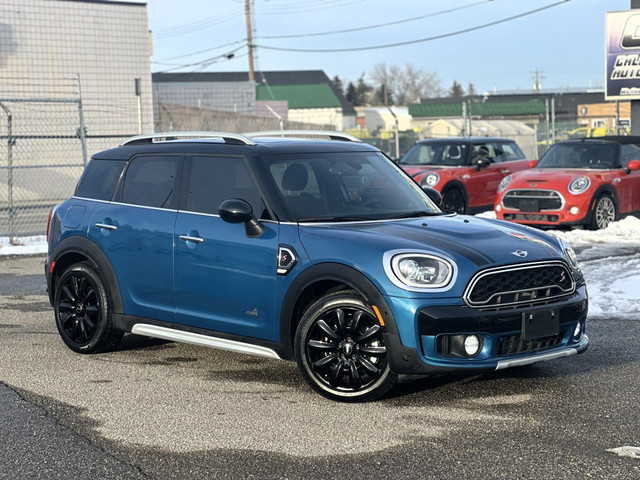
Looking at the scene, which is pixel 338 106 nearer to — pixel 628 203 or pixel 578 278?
pixel 628 203

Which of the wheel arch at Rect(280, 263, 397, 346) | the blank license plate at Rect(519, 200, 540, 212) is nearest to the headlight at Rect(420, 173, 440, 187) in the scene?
the blank license plate at Rect(519, 200, 540, 212)

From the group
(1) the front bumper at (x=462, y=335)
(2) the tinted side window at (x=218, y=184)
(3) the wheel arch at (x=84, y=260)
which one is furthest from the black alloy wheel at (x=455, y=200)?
(1) the front bumper at (x=462, y=335)

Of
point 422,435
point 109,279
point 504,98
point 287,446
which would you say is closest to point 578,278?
point 422,435

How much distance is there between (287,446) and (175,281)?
6.80 ft

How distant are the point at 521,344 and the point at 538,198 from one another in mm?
10439

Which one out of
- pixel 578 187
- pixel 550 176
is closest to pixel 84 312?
pixel 578 187

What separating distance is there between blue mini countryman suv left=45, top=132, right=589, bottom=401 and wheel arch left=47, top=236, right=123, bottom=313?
0.01 metres

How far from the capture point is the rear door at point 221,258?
6.32 m

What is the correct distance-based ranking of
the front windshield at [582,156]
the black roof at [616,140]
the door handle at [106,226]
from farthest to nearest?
the black roof at [616,140] < the front windshield at [582,156] < the door handle at [106,226]

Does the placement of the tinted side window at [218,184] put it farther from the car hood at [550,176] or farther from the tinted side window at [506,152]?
the tinted side window at [506,152]

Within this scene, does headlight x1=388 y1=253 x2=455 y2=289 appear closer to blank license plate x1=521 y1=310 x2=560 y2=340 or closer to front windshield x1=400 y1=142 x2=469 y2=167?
blank license plate x1=521 y1=310 x2=560 y2=340

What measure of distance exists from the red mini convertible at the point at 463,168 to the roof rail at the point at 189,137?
10.8 metres

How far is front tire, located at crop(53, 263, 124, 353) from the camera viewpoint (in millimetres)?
7418

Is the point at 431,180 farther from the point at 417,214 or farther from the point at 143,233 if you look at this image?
the point at 143,233
